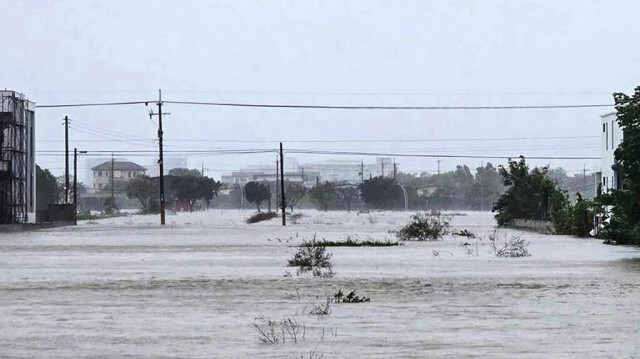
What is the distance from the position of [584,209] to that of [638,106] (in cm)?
2698

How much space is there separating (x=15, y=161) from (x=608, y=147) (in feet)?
122

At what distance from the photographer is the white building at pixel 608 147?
73.8 m

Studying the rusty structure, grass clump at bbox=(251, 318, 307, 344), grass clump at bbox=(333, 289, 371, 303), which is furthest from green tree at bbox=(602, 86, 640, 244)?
the rusty structure

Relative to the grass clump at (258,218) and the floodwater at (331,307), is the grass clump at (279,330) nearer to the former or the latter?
the floodwater at (331,307)

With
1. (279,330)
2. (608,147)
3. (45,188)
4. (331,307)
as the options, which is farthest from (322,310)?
(45,188)

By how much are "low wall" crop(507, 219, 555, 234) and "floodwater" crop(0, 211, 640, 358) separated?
34046mm

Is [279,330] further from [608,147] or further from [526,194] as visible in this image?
[526,194]

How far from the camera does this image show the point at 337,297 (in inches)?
918

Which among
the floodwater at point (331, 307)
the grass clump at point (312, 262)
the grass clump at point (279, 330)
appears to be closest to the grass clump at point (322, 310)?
the floodwater at point (331, 307)

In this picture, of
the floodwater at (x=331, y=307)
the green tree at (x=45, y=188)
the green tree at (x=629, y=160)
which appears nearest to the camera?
the floodwater at (x=331, y=307)

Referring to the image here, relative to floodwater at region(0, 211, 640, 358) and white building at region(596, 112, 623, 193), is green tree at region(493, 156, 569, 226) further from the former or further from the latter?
floodwater at region(0, 211, 640, 358)

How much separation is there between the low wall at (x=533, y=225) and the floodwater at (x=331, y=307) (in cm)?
3405

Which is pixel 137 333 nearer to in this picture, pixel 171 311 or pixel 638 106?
pixel 171 311

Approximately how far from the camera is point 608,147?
250 ft
